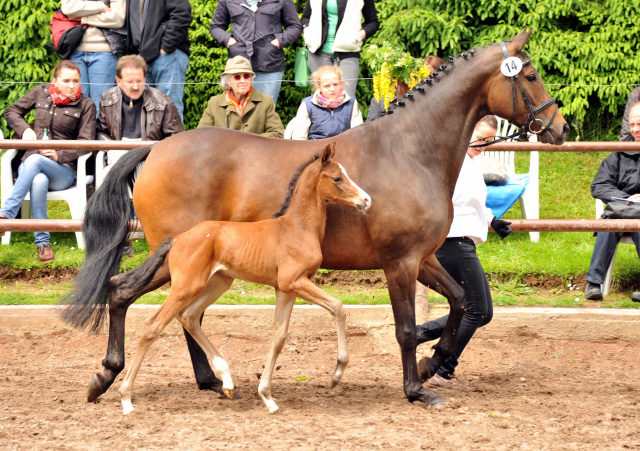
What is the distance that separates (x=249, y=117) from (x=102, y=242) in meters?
2.60

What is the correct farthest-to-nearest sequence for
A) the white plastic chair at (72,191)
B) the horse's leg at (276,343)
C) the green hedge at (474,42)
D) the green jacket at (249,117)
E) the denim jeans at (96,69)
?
1. the green hedge at (474,42)
2. the denim jeans at (96,69)
3. the white plastic chair at (72,191)
4. the green jacket at (249,117)
5. the horse's leg at (276,343)

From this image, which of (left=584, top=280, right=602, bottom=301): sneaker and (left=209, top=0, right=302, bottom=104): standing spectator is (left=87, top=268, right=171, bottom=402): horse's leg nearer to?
(left=584, top=280, right=602, bottom=301): sneaker

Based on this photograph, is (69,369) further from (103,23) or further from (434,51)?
(434,51)

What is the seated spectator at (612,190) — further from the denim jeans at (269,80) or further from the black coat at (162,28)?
the black coat at (162,28)

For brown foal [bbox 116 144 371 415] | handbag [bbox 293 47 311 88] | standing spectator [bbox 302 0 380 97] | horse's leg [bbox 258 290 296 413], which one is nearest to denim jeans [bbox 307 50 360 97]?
standing spectator [bbox 302 0 380 97]

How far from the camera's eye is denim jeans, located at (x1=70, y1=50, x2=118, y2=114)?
8.73 m

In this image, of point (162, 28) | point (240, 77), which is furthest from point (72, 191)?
point (162, 28)

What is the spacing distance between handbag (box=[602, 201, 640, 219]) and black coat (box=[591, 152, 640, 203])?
0.21 meters

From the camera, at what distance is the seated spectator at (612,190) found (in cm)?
706

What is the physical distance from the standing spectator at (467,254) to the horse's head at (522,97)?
37cm

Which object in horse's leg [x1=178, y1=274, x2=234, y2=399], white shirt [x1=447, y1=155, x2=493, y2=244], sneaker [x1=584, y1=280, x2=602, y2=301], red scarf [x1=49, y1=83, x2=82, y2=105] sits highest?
red scarf [x1=49, y1=83, x2=82, y2=105]

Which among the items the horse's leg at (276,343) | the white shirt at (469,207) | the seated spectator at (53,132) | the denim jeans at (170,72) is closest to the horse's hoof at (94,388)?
the horse's leg at (276,343)

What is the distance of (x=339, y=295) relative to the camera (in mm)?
7148

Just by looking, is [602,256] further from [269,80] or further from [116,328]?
[116,328]
